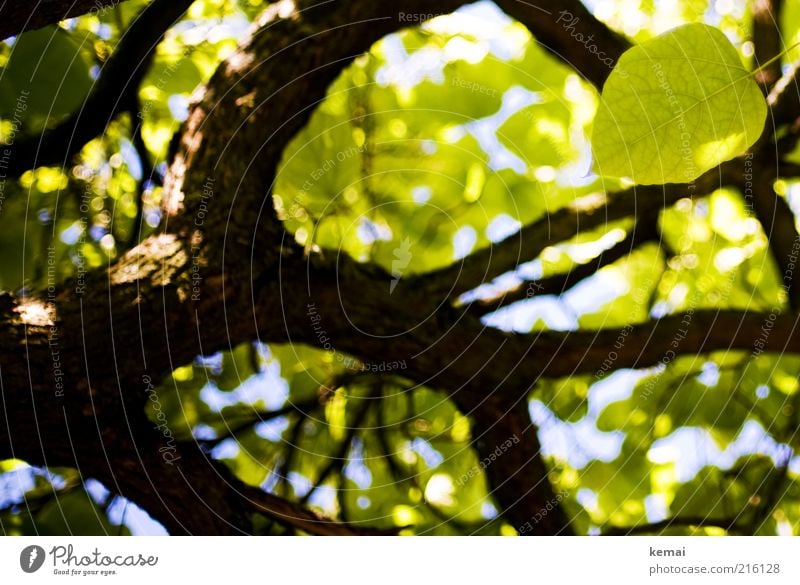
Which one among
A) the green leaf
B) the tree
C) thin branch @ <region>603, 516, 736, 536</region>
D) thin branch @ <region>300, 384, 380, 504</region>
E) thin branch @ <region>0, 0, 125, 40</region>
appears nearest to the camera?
the green leaf

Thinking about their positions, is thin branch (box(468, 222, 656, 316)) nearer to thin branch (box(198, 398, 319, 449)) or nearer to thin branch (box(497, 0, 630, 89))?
thin branch (box(497, 0, 630, 89))

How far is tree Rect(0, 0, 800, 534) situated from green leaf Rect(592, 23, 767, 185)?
0.58 metres

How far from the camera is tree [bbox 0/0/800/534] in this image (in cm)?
123

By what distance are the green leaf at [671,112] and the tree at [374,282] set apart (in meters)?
0.58

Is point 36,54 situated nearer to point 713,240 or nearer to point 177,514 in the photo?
point 177,514

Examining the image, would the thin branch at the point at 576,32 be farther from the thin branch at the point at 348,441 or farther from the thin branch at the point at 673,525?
the thin branch at the point at 673,525

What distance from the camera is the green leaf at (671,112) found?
0.70m

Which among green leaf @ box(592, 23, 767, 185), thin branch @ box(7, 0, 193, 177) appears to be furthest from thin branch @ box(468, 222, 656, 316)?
thin branch @ box(7, 0, 193, 177)

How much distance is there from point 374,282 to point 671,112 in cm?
70

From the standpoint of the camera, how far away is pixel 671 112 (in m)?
0.78

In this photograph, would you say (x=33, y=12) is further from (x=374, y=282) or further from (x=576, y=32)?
(x=576, y=32)

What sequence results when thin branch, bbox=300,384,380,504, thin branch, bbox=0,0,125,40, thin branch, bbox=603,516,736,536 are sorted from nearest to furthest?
thin branch, bbox=0,0,125,40 → thin branch, bbox=603,516,736,536 → thin branch, bbox=300,384,380,504
